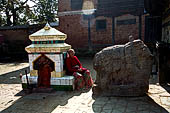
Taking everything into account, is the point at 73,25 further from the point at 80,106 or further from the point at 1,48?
the point at 80,106

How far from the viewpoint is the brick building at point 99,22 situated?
1232 cm

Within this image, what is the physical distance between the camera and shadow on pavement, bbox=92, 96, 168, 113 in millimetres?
3600

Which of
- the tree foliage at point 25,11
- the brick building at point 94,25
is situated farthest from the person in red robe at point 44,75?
the tree foliage at point 25,11

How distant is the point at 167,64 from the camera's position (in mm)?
5789

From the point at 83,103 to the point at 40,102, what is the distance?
4.18 feet

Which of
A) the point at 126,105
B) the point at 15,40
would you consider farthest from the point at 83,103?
the point at 15,40

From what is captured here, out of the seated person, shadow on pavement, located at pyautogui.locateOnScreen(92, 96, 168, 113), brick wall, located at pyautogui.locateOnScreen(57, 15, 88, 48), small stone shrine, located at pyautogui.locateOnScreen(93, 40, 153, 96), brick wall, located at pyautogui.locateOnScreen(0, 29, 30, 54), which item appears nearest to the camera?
shadow on pavement, located at pyautogui.locateOnScreen(92, 96, 168, 113)

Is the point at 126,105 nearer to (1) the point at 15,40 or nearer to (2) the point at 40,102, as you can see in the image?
(2) the point at 40,102

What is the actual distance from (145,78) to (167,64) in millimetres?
2090

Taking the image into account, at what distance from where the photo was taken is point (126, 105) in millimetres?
3877

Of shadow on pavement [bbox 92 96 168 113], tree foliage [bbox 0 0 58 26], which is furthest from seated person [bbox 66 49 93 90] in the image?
tree foliage [bbox 0 0 58 26]

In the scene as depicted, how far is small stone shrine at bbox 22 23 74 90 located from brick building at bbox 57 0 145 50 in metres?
8.19

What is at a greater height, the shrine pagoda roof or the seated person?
the shrine pagoda roof

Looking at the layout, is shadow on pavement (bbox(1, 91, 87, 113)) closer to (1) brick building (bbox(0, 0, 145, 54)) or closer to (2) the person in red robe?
(2) the person in red robe
